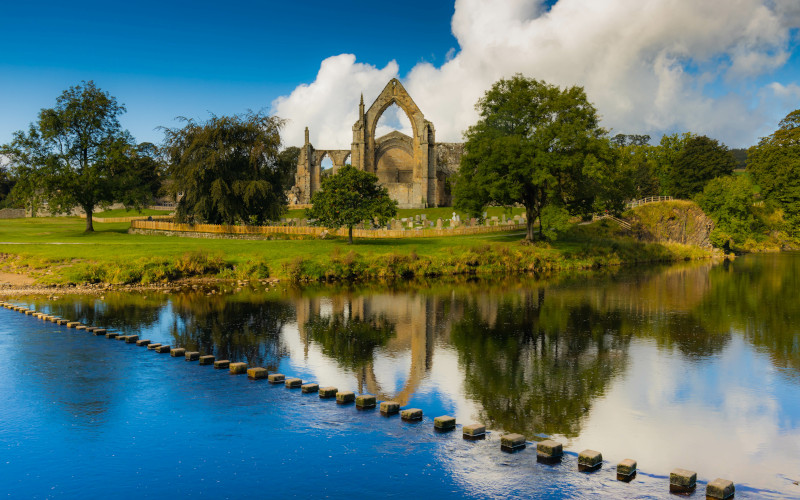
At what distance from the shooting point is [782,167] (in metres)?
82.0

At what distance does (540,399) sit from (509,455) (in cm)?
411

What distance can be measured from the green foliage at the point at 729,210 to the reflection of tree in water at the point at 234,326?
2293 inches

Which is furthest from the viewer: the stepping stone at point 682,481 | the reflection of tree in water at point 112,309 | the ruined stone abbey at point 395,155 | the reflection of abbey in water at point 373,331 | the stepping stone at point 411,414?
the ruined stone abbey at point 395,155

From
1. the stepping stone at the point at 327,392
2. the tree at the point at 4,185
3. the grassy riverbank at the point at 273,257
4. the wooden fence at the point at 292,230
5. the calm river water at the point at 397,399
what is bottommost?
the calm river water at the point at 397,399

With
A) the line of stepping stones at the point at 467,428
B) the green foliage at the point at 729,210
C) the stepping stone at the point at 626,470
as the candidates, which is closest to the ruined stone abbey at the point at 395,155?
the green foliage at the point at 729,210

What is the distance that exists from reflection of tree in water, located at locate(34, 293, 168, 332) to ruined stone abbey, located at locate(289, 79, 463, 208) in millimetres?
54294

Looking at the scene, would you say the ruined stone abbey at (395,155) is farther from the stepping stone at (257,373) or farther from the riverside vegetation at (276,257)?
the stepping stone at (257,373)

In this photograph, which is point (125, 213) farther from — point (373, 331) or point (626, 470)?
point (626, 470)

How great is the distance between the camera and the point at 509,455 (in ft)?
41.7

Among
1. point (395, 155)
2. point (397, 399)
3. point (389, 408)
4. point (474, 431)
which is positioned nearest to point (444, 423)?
point (474, 431)

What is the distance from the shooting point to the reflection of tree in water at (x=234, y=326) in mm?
21672

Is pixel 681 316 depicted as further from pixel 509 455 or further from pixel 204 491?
pixel 204 491

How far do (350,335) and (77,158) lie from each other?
4593 centimetres

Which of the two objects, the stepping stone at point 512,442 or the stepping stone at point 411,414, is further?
the stepping stone at point 411,414
